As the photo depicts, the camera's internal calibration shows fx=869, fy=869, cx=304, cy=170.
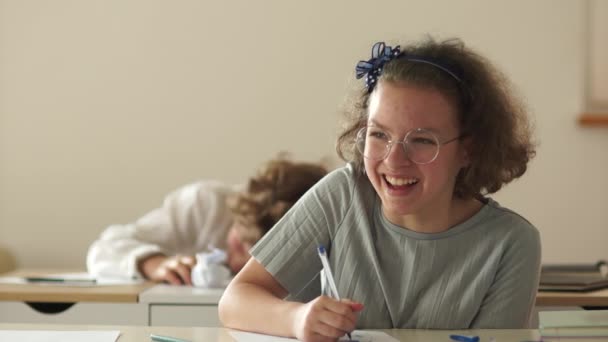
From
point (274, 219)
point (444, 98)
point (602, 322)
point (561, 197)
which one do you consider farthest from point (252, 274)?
point (561, 197)

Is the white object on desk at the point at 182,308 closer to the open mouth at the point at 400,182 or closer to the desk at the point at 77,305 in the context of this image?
the desk at the point at 77,305

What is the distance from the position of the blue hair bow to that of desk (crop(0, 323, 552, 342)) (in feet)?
1.45

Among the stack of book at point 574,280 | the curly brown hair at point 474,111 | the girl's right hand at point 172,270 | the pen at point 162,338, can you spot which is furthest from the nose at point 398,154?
the girl's right hand at point 172,270

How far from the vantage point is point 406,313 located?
1512mm

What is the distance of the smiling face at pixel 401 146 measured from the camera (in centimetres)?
141

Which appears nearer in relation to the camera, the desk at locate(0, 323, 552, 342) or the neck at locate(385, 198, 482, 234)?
the desk at locate(0, 323, 552, 342)

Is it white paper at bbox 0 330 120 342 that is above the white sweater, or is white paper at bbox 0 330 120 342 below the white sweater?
above

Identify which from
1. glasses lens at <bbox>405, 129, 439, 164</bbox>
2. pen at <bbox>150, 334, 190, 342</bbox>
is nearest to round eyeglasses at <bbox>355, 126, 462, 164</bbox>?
glasses lens at <bbox>405, 129, 439, 164</bbox>

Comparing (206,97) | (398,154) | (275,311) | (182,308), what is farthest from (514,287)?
(206,97)

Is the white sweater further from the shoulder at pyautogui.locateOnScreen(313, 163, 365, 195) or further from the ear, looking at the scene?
the ear

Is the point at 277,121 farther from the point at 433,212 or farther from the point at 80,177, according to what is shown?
the point at 433,212

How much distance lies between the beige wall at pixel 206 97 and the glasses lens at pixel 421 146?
82.8 inches

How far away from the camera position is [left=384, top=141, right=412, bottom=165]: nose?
1.39 m

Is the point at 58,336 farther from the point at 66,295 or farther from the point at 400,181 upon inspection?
the point at 66,295
